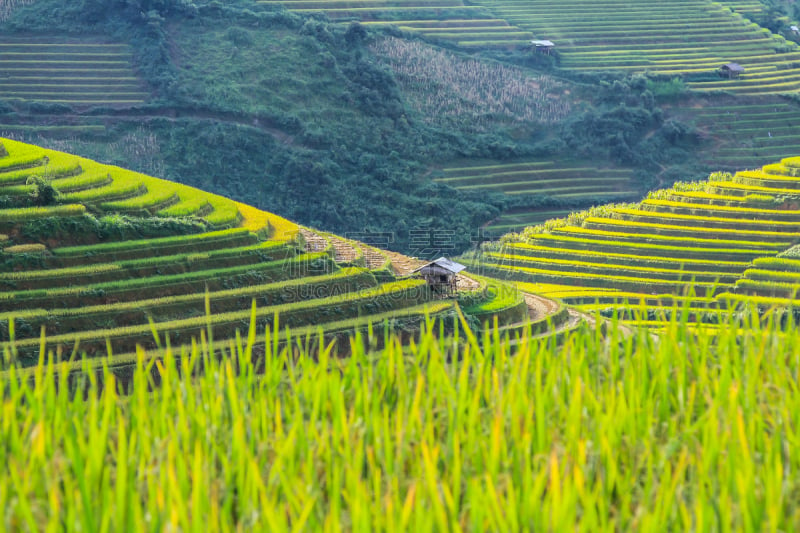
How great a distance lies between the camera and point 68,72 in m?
54.4

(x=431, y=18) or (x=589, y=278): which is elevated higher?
(x=431, y=18)

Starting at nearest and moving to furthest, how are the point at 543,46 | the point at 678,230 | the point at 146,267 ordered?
the point at 146,267, the point at 678,230, the point at 543,46

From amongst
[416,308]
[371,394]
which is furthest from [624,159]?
[371,394]

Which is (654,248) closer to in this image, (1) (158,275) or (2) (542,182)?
(2) (542,182)

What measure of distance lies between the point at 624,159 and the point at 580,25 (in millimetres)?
14218

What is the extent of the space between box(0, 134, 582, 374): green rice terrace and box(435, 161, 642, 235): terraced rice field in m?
23.7

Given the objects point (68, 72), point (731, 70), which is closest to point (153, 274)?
point (68, 72)

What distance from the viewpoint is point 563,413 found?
8.02 metres

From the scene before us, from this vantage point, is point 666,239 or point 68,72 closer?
point 666,239

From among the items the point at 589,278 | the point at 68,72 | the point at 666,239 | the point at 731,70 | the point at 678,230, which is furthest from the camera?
the point at 731,70

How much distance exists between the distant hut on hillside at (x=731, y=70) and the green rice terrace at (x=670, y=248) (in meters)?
22.3

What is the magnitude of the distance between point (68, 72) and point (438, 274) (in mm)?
34225

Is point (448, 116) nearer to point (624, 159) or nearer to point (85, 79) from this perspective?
point (624, 159)

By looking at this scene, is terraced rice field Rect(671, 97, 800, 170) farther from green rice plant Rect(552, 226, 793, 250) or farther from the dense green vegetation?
green rice plant Rect(552, 226, 793, 250)
